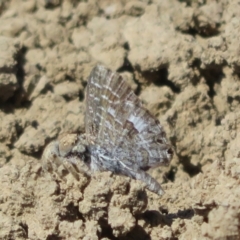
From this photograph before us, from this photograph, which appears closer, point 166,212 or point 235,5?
point 166,212

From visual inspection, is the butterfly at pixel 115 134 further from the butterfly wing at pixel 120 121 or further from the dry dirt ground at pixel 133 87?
the dry dirt ground at pixel 133 87

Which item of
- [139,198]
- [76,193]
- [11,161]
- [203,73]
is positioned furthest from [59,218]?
[203,73]

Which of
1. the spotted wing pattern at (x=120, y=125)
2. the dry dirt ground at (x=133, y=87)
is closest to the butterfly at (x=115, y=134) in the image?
the spotted wing pattern at (x=120, y=125)

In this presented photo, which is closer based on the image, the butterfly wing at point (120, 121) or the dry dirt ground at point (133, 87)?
the dry dirt ground at point (133, 87)

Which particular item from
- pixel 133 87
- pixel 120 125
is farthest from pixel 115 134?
pixel 133 87

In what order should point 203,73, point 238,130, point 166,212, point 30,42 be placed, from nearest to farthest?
point 166,212, point 238,130, point 203,73, point 30,42

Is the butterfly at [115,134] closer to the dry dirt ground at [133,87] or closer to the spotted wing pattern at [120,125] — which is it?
the spotted wing pattern at [120,125]

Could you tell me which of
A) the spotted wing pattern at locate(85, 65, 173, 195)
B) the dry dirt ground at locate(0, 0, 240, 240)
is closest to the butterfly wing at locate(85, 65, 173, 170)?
the spotted wing pattern at locate(85, 65, 173, 195)

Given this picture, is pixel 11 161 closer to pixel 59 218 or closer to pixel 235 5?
pixel 59 218
